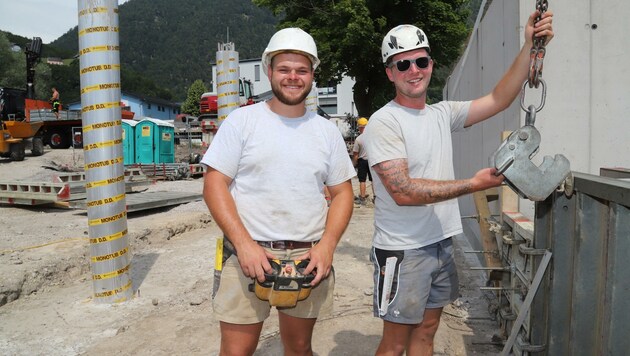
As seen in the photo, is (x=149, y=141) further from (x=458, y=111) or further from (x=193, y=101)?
(x=193, y=101)

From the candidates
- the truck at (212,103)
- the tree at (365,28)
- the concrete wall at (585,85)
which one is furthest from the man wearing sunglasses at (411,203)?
the truck at (212,103)

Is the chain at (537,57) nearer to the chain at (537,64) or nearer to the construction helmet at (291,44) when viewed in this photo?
the chain at (537,64)

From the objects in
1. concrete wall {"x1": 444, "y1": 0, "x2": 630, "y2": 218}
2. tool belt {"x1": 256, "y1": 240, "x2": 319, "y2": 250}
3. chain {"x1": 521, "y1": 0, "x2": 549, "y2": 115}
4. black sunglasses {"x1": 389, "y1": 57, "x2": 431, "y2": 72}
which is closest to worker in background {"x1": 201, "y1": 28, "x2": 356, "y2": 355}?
tool belt {"x1": 256, "y1": 240, "x2": 319, "y2": 250}

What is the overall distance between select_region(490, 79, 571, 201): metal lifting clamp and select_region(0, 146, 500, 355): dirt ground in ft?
6.87

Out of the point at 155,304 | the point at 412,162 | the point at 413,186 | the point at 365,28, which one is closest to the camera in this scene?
the point at 413,186

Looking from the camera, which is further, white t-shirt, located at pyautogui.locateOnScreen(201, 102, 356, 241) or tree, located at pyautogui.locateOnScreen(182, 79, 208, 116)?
tree, located at pyautogui.locateOnScreen(182, 79, 208, 116)

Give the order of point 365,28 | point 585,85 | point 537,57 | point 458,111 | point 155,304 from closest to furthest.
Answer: point 537,57 < point 458,111 < point 585,85 < point 155,304 < point 365,28

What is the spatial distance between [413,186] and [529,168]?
0.51m

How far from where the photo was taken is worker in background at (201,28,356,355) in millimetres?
2348

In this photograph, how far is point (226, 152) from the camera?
2340 millimetres

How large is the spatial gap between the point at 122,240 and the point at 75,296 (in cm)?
86

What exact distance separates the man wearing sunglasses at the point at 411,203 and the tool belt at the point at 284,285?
1.58 ft

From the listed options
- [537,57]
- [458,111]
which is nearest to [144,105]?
[458,111]

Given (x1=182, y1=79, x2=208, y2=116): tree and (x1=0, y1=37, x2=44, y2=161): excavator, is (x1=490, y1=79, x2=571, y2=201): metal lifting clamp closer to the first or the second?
(x1=0, y1=37, x2=44, y2=161): excavator
